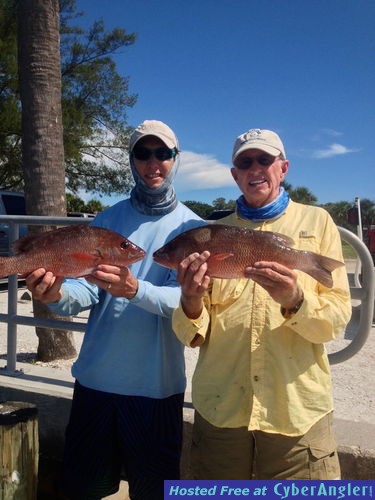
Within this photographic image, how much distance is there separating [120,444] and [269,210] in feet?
4.67

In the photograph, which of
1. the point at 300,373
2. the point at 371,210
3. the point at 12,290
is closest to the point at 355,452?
the point at 300,373

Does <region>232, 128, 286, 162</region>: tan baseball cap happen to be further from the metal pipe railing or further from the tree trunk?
the tree trunk

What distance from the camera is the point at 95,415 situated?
237 cm

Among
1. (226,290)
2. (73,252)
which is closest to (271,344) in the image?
(226,290)

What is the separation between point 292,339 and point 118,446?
108 centimetres

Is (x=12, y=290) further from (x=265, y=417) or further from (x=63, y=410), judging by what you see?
(x=265, y=417)

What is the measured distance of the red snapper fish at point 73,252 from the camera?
7.73 feet

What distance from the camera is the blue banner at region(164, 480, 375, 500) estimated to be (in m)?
1.98

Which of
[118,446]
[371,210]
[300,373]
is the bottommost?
[118,446]

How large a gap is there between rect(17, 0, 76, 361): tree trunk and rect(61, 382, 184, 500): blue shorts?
9.52 ft

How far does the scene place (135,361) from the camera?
92.6 inches

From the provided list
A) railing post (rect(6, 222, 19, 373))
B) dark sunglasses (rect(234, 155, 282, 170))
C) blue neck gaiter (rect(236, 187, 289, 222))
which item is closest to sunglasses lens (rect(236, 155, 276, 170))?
dark sunglasses (rect(234, 155, 282, 170))

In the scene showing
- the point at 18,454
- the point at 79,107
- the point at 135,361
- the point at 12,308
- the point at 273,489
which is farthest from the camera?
the point at 79,107

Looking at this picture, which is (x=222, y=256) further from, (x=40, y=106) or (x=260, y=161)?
(x=40, y=106)
